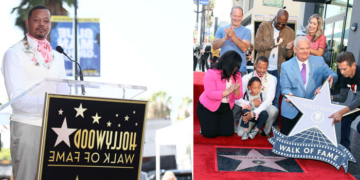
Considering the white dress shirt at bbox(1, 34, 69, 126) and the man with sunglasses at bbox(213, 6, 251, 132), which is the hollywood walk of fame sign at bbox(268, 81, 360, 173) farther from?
the white dress shirt at bbox(1, 34, 69, 126)

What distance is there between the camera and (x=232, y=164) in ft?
8.87

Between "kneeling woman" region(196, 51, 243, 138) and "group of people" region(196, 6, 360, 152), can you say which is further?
"kneeling woman" region(196, 51, 243, 138)

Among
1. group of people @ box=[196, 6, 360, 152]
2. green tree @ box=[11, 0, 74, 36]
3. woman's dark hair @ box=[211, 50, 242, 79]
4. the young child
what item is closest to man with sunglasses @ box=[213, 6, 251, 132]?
group of people @ box=[196, 6, 360, 152]

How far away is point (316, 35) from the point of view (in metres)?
3.16

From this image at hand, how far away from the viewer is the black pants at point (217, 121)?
3.29 meters

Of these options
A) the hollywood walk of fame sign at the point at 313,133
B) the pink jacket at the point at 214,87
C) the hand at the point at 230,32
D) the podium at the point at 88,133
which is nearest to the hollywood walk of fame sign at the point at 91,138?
the podium at the point at 88,133

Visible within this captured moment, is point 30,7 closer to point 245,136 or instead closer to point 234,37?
point 234,37

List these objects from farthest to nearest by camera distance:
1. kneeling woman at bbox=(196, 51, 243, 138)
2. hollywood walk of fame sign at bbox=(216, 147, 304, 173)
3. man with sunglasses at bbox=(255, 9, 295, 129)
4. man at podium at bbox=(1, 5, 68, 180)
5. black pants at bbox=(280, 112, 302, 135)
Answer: man with sunglasses at bbox=(255, 9, 295, 129) < kneeling woman at bbox=(196, 51, 243, 138) < black pants at bbox=(280, 112, 302, 135) < hollywood walk of fame sign at bbox=(216, 147, 304, 173) < man at podium at bbox=(1, 5, 68, 180)

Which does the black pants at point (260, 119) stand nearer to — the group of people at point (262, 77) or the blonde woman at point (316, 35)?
the group of people at point (262, 77)

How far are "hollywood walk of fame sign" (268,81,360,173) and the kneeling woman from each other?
0.74 meters

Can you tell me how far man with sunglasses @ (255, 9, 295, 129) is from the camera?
328 cm

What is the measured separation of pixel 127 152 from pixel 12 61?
3.88 ft

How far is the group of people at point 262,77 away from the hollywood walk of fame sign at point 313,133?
0.32 metres

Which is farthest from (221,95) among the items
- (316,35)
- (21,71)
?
(21,71)
